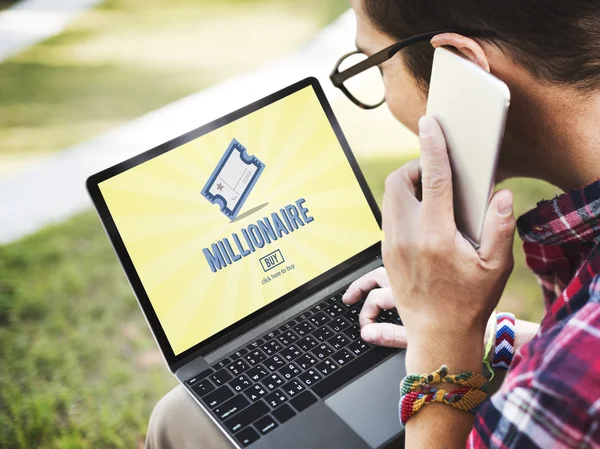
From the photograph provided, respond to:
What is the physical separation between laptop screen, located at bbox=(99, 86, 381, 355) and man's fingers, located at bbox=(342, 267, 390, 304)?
0.24 ft

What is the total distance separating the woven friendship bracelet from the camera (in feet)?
2.94

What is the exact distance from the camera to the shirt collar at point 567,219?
88cm

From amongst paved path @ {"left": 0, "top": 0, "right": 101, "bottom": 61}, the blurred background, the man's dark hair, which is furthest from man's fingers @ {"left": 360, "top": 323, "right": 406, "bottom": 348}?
paved path @ {"left": 0, "top": 0, "right": 101, "bottom": 61}

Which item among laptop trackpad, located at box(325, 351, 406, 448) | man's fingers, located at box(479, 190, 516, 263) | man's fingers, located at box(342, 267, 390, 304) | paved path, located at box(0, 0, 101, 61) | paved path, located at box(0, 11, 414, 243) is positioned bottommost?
laptop trackpad, located at box(325, 351, 406, 448)

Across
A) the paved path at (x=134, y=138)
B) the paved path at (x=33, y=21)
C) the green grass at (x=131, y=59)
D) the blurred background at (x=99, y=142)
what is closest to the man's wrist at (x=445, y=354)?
the blurred background at (x=99, y=142)

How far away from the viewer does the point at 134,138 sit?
2723 millimetres

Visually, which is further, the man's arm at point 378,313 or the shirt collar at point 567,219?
the man's arm at point 378,313

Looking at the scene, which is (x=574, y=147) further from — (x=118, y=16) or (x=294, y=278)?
(x=118, y=16)

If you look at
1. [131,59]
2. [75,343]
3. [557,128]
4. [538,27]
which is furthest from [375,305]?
[131,59]

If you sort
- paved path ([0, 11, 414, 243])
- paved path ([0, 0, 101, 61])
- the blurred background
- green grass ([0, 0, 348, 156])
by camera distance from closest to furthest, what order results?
the blurred background < paved path ([0, 11, 414, 243]) < green grass ([0, 0, 348, 156]) < paved path ([0, 0, 101, 61])

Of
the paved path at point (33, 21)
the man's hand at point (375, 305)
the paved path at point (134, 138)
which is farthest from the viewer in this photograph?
the paved path at point (33, 21)

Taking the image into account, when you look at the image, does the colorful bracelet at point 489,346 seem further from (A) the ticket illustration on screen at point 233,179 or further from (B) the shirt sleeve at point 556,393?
(A) the ticket illustration on screen at point 233,179

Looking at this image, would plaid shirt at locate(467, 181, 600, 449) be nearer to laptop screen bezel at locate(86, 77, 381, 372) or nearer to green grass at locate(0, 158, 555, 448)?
laptop screen bezel at locate(86, 77, 381, 372)

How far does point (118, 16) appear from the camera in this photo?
3760 mm
